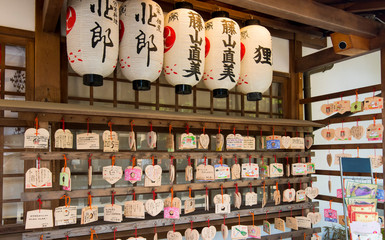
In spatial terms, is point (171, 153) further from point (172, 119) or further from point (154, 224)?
point (154, 224)

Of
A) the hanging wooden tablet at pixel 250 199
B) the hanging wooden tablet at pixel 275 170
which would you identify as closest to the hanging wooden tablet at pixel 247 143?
the hanging wooden tablet at pixel 275 170

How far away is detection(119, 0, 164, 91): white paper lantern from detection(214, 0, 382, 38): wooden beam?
719 mm

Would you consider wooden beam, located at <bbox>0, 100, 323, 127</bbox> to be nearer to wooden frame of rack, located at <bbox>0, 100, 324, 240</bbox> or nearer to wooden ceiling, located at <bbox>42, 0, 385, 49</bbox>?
wooden frame of rack, located at <bbox>0, 100, 324, 240</bbox>

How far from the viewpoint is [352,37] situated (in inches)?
152

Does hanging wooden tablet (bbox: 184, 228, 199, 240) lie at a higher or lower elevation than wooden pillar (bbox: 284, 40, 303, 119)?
lower

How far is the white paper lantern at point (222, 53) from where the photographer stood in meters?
3.21

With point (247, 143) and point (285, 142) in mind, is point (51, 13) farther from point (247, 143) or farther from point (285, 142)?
point (285, 142)

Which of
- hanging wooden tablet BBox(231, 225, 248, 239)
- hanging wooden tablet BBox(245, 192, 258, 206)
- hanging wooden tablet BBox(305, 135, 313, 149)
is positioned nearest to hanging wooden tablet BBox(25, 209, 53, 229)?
hanging wooden tablet BBox(231, 225, 248, 239)

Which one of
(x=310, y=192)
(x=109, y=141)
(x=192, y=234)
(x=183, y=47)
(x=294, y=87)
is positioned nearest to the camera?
(x=183, y=47)

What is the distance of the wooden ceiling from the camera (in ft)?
9.68

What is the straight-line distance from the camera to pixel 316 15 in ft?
10.9

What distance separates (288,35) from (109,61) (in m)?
3.51

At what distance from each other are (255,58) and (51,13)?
2.18 meters

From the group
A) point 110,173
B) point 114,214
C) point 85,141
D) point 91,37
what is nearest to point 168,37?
point 91,37
